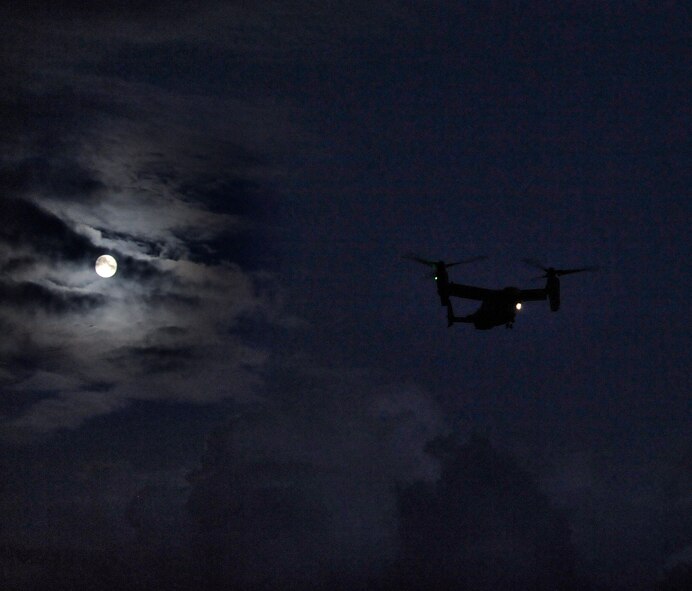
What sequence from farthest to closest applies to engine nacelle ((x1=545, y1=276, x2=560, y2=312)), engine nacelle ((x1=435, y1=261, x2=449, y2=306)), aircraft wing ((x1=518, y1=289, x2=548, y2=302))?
engine nacelle ((x1=545, y1=276, x2=560, y2=312)) → aircraft wing ((x1=518, y1=289, x2=548, y2=302)) → engine nacelle ((x1=435, y1=261, x2=449, y2=306))

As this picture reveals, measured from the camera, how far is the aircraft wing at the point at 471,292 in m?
116

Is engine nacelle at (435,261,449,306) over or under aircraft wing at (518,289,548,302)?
over

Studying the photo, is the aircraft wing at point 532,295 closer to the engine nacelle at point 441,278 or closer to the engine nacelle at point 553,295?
the engine nacelle at point 553,295

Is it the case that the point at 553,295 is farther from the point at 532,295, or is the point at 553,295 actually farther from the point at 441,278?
the point at 441,278

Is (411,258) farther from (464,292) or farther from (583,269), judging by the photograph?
(583,269)

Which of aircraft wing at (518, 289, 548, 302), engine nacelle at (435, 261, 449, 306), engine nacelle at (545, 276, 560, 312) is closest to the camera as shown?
engine nacelle at (435, 261, 449, 306)

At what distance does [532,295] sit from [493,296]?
16.7ft

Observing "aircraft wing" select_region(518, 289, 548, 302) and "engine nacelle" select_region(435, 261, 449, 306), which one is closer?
"engine nacelle" select_region(435, 261, 449, 306)

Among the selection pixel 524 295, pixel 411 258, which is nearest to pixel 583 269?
pixel 524 295

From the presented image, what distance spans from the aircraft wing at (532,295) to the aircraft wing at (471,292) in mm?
3354

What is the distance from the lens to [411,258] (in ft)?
368

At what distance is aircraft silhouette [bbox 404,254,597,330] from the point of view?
114 metres

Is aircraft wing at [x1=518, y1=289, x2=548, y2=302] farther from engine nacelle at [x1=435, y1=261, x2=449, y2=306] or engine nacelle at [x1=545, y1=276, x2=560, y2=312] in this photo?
engine nacelle at [x1=435, y1=261, x2=449, y2=306]

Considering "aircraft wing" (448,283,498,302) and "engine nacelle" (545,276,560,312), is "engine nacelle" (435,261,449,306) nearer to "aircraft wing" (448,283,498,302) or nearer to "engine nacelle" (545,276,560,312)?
"aircraft wing" (448,283,498,302)
